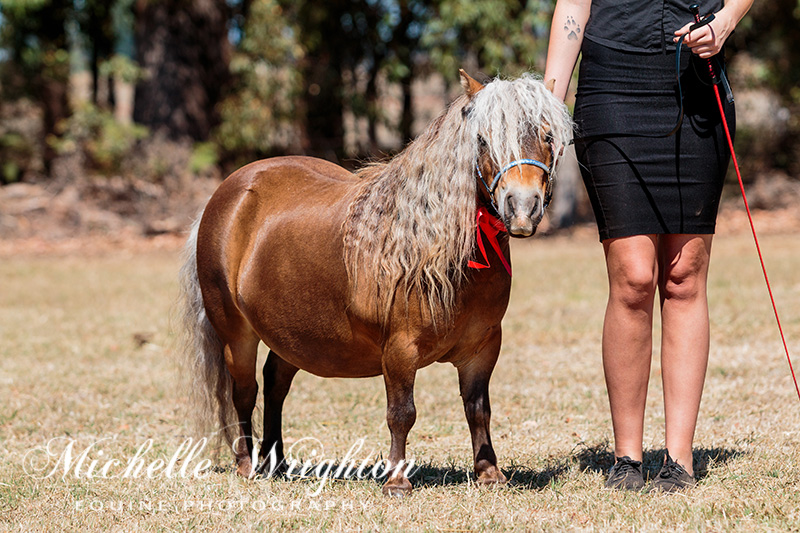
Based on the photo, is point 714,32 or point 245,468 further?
point 245,468

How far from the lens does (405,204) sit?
3395 millimetres

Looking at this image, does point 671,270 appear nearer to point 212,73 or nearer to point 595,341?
point 595,341

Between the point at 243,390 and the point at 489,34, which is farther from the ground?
the point at 489,34

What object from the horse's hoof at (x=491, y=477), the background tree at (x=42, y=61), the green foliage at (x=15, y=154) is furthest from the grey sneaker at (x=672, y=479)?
the green foliage at (x=15, y=154)

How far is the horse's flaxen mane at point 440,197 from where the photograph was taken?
122 inches

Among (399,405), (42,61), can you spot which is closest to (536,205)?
(399,405)

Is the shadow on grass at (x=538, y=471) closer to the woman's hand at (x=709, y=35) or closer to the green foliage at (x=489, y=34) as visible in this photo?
the woman's hand at (x=709, y=35)

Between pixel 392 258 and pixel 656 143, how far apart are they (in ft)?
3.70

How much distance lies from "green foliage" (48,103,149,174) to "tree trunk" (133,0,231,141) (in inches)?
22.9

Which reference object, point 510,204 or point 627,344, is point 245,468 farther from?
point 510,204

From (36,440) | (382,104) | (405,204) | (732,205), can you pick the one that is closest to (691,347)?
(405,204)

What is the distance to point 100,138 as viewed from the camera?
655 inches

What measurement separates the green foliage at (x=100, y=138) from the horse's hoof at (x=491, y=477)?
13.8m

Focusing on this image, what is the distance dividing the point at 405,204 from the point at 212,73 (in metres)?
15.4
